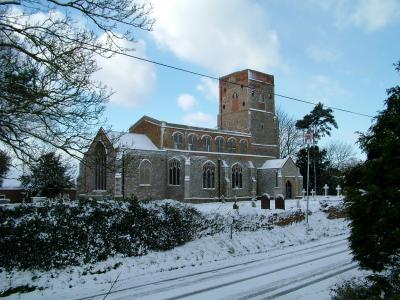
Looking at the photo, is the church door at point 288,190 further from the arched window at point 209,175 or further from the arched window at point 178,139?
the arched window at point 178,139

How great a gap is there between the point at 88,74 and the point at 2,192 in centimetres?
4635

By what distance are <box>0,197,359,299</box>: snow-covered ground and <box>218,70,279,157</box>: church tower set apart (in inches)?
1480

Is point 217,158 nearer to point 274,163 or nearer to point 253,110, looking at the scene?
point 274,163

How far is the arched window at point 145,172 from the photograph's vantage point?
4262cm

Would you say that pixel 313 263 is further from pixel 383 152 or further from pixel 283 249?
pixel 383 152

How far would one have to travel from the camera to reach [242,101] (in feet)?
194

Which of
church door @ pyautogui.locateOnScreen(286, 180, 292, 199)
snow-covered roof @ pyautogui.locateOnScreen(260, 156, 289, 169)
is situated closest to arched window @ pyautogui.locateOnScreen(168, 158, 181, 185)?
snow-covered roof @ pyautogui.locateOnScreen(260, 156, 289, 169)

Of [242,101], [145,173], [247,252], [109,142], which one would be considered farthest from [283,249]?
[242,101]

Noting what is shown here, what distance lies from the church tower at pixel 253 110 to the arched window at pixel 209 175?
922 cm

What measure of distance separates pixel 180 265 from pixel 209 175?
35301mm

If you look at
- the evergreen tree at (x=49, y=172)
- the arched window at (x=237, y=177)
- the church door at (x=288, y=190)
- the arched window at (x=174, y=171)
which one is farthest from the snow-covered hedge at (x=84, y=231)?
the church door at (x=288, y=190)

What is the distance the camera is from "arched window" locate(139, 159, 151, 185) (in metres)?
42.6

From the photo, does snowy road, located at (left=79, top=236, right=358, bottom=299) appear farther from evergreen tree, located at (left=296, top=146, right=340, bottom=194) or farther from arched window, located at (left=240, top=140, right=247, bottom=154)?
evergreen tree, located at (left=296, top=146, right=340, bottom=194)

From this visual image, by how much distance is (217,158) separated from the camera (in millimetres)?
49969
